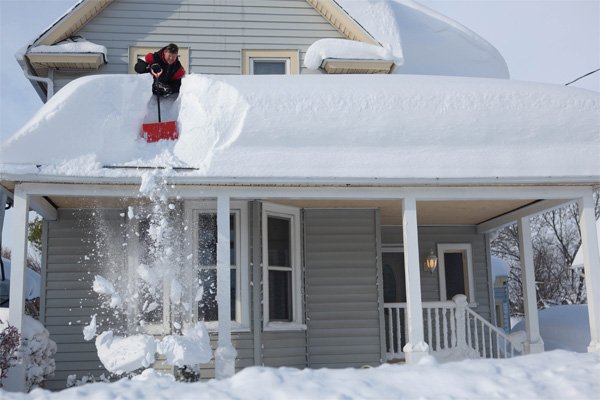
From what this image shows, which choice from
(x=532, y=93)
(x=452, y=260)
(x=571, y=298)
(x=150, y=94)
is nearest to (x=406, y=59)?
(x=452, y=260)

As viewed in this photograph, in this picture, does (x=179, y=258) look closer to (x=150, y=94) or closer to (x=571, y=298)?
(x=150, y=94)

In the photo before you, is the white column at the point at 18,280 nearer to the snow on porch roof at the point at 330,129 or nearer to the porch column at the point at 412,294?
the snow on porch roof at the point at 330,129

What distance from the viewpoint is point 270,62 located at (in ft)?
40.4

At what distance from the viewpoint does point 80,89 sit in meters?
8.44

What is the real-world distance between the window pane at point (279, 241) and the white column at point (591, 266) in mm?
4130

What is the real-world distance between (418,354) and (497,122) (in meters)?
3.10

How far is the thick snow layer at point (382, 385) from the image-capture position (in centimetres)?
401

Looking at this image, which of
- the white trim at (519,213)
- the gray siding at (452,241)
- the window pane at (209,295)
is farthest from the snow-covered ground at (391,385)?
the gray siding at (452,241)

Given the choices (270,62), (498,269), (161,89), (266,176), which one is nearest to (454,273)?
(270,62)

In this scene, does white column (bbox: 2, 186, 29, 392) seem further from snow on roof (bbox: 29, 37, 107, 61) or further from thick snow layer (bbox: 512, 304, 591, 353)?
thick snow layer (bbox: 512, 304, 591, 353)

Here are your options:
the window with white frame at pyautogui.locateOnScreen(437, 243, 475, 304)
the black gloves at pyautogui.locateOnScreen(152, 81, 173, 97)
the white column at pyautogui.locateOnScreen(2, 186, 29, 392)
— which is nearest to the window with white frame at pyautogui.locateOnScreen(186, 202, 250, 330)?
Answer: the black gloves at pyautogui.locateOnScreen(152, 81, 173, 97)

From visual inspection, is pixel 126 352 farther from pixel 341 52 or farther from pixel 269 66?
pixel 341 52

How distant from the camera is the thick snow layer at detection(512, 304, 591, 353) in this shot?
12.3 metres

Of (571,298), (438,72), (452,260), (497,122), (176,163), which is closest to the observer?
(176,163)
